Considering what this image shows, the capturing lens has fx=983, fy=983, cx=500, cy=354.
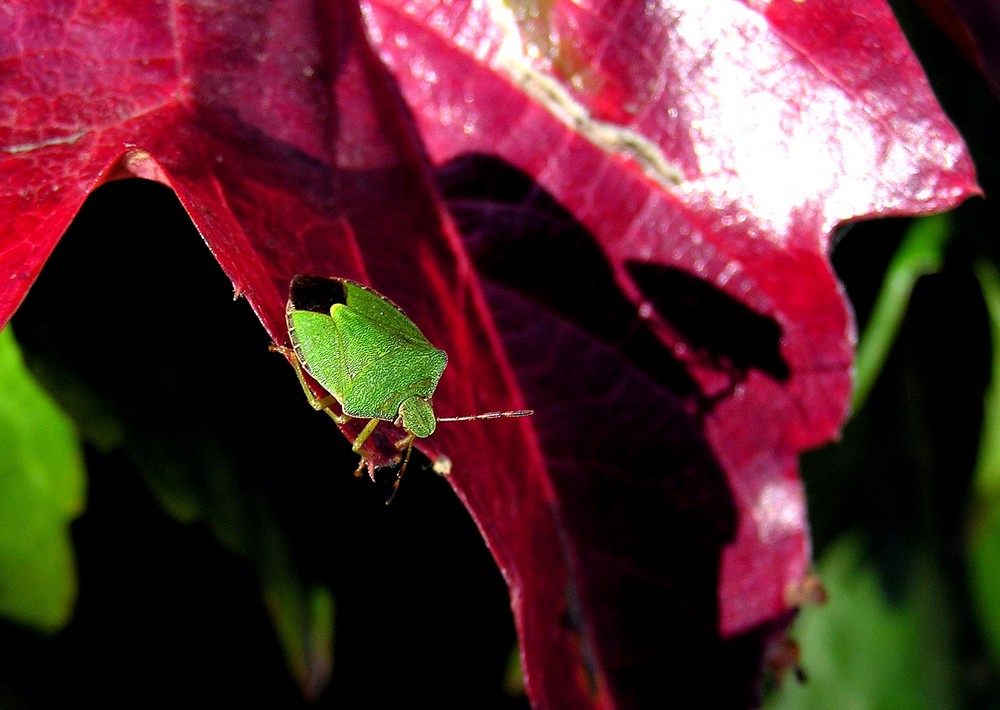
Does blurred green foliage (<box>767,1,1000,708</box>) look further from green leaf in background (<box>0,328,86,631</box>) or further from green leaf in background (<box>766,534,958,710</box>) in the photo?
green leaf in background (<box>0,328,86,631</box>)

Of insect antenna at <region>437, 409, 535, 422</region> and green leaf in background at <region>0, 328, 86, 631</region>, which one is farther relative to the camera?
green leaf in background at <region>0, 328, 86, 631</region>

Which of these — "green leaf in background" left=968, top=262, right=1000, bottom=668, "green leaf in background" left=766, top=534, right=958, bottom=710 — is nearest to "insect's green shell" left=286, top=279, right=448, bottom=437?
"green leaf in background" left=968, top=262, right=1000, bottom=668

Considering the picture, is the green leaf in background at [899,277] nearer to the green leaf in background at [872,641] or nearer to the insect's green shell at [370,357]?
the green leaf in background at [872,641]

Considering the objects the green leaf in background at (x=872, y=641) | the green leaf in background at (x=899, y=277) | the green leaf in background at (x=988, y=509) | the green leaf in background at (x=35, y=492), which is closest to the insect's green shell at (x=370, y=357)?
the green leaf in background at (x=35, y=492)

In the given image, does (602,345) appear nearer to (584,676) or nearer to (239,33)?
(584,676)

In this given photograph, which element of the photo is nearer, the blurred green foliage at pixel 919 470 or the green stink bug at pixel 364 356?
the green stink bug at pixel 364 356

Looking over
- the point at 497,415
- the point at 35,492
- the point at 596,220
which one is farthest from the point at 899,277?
the point at 35,492
